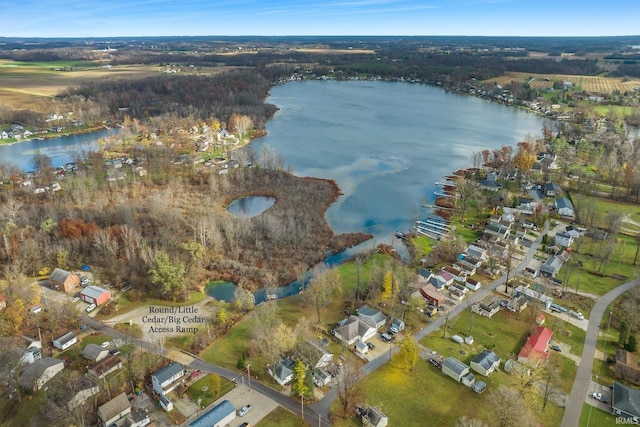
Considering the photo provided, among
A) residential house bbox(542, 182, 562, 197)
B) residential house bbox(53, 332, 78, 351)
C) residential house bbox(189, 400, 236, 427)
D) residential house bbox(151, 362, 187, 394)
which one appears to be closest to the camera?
residential house bbox(189, 400, 236, 427)

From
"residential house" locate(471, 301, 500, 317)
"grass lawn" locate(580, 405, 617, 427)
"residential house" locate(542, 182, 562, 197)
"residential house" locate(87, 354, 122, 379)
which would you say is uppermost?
"residential house" locate(542, 182, 562, 197)

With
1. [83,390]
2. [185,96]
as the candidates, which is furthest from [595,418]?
[185,96]

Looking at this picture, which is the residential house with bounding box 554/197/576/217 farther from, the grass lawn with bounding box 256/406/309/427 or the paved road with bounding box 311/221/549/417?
the grass lawn with bounding box 256/406/309/427

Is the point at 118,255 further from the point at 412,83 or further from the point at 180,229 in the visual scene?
the point at 412,83

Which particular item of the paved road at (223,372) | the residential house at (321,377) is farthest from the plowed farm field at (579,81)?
the paved road at (223,372)

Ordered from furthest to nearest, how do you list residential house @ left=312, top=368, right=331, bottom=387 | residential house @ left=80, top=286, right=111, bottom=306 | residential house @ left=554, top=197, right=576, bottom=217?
residential house @ left=554, top=197, right=576, bottom=217, residential house @ left=80, top=286, right=111, bottom=306, residential house @ left=312, top=368, right=331, bottom=387

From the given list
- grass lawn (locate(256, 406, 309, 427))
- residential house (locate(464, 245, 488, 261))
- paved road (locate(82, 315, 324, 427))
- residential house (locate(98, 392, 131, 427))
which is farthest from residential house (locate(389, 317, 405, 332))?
residential house (locate(98, 392, 131, 427))
